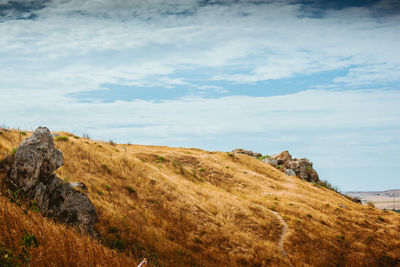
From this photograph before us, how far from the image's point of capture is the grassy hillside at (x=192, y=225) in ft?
45.5

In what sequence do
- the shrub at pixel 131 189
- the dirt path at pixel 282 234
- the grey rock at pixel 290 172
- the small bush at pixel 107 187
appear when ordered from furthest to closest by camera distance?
the grey rock at pixel 290 172
the shrub at pixel 131 189
the dirt path at pixel 282 234
the small bush at pixel 107 187

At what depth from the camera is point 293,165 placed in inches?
2436

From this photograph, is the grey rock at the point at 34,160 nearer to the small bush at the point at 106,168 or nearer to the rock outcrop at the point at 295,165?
the small bush at the point at 106,168

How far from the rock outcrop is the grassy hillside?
2960 centimetres

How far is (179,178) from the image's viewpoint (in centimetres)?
2845

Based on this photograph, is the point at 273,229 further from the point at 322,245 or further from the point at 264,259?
the point at 264,259

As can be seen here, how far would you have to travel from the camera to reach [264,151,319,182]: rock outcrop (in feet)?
201

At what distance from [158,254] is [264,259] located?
697 centimetres

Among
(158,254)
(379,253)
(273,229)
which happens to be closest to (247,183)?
(273,229)

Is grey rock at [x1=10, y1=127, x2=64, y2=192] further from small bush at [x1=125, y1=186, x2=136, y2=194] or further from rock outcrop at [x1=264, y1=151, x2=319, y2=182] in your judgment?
rock outcrop at [x1=264, y1=151, x2=319, y2=182]

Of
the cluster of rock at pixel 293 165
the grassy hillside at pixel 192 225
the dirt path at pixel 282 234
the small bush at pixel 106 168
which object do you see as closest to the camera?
the grassy hillside at pixel 192 225

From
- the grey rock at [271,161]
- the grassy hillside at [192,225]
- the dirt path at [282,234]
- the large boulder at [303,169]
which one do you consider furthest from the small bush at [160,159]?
the large boulder at [303,169]

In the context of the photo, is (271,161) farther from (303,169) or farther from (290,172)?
(303,169)

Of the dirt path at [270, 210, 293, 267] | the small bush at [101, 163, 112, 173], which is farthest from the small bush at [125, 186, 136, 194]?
the dirt path at [270, 210, 293, 267]
